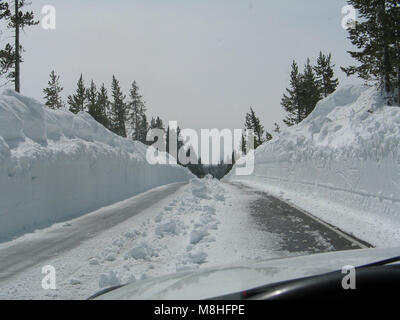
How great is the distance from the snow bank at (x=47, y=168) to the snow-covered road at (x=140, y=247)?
112 cm

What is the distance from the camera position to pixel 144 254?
20.3 feet

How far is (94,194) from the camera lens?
15.3 m

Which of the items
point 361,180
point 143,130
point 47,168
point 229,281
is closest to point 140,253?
point 229,281

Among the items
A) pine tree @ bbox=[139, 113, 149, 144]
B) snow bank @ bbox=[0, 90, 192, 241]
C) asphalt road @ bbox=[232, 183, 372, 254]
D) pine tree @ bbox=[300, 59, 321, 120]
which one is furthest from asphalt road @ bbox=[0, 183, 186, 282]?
pine tree @ bbox=[139, 113, 149, 144]

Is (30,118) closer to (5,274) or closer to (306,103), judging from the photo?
(5,274)

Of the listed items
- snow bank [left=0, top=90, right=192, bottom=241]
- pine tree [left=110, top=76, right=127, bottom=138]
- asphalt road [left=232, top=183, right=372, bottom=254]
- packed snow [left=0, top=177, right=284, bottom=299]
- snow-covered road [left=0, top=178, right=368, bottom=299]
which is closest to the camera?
packed snow [left=0, top=177, right=284, bottom=299]

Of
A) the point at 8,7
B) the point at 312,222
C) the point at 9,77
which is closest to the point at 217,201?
the point at 312,222

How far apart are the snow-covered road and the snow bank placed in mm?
1122

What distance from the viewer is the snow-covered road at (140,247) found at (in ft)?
16.5

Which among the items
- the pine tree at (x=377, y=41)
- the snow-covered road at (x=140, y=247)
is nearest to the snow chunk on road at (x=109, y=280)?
the snow-covered road at (x=140, y=247)

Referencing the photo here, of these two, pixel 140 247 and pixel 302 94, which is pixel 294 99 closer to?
pixel 302 94

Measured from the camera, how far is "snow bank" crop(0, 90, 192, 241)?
945 cm

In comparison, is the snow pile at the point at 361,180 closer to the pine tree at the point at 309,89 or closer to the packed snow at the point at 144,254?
the packed snow at the point at 144,254

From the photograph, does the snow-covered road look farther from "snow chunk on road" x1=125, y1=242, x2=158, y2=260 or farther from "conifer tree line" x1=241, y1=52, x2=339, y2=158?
"conifer tree line" x1=241, y1=52, x2=339, y2=158
